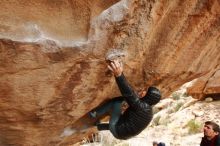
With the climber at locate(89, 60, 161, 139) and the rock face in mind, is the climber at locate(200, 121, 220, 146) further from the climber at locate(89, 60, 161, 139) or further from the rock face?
the climber at locate(89, 60, 161, 139)

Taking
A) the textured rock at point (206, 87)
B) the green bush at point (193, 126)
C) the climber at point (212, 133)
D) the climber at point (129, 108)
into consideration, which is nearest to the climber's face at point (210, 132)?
the climber at point (212, 133)

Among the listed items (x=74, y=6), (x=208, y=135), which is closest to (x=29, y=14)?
(x=74, y=6)

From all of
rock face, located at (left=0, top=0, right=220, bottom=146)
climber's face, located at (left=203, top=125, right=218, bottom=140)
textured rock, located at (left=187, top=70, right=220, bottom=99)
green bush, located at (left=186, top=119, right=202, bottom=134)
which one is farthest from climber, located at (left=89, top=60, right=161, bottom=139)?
textured rock, located at (left=187, top=70, right=220, bottom=99)

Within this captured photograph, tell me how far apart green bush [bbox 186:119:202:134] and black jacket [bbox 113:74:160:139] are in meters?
5.83

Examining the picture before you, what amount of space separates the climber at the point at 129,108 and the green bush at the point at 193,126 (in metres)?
5.60

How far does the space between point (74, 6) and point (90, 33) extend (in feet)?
1.68

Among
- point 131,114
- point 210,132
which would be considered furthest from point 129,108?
point 210,132

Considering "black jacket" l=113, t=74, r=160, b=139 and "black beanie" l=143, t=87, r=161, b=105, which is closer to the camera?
"black jacket" l=113, t=74, r=160, b=139

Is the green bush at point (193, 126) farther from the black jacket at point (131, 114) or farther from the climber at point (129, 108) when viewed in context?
the black jacket at point (131, 114)

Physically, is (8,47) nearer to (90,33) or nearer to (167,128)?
(90,33)

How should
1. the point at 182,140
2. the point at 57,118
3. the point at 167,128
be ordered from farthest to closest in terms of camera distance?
the point at 167,128 < the point at 182,140 < the point at 57,118

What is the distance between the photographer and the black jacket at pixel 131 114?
3945 mm

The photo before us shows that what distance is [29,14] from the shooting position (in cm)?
398

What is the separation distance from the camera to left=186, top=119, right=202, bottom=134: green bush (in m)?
9.88
